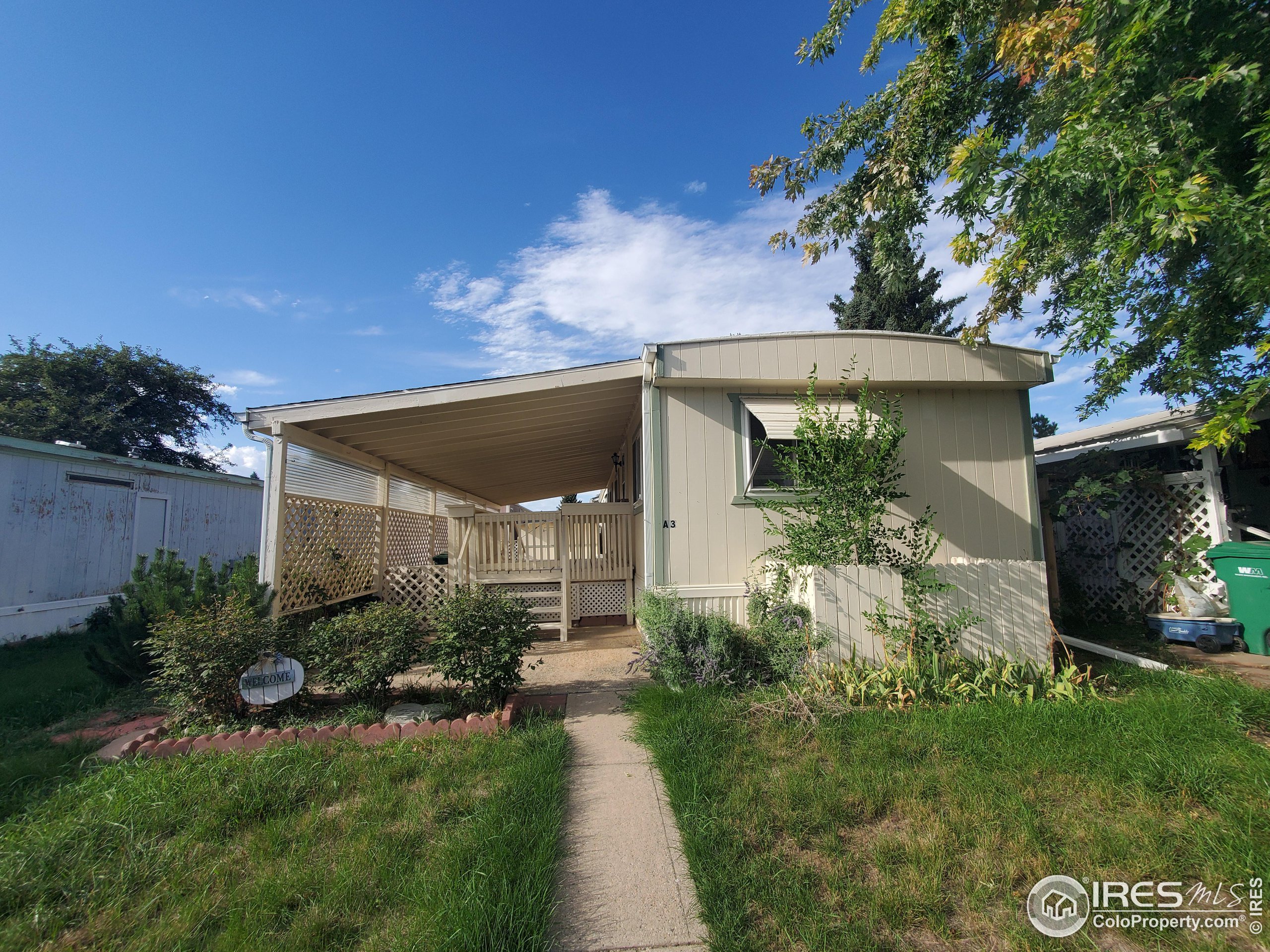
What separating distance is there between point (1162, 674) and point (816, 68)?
813 centimetres

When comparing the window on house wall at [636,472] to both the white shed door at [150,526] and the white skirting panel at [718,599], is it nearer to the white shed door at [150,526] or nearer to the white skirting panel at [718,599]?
the white skirting panel at [718,599]

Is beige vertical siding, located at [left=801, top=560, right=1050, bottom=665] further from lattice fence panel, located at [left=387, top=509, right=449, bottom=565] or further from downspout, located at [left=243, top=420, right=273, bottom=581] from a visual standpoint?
lattice fence panel, located at [left=387, top=509, right=449, bottom=565]

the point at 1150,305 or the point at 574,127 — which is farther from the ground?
the point at 574,127

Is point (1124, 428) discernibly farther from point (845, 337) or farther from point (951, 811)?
point (951, 811)

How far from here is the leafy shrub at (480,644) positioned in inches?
157

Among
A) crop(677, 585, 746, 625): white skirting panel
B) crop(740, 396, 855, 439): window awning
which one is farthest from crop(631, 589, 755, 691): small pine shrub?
crop(740, 396, 855, 439): window awning

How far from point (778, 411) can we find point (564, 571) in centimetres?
350

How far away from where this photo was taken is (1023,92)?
7527 millimetres

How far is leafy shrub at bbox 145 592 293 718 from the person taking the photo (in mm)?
3799

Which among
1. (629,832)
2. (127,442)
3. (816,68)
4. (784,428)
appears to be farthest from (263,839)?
(127,442)

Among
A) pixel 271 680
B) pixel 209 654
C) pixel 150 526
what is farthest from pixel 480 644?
pixel 150 526

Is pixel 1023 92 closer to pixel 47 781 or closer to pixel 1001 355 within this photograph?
pixel 1001 355

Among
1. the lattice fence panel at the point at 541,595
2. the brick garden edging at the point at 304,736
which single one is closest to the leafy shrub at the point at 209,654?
the brick garden edging at the point at 304,736

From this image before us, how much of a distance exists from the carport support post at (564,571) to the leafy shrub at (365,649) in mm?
2800
